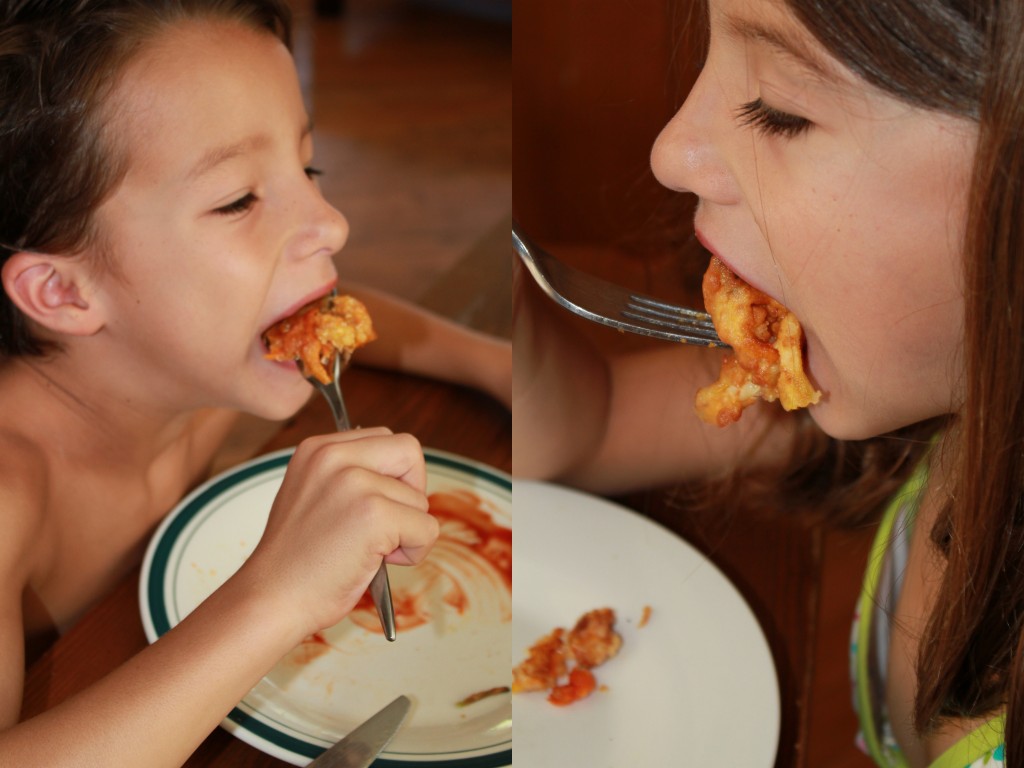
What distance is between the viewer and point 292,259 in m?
0.91

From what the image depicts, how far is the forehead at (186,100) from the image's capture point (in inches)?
32.9

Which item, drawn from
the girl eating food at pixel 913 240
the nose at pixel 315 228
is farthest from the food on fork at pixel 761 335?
the nose at pixel 315 228

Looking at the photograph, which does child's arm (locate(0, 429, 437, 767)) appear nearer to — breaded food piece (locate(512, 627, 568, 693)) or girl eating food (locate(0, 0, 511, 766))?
girl eating food (locate(0, 0, 511, 766))

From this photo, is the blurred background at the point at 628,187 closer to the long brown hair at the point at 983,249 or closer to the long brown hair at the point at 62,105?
the long brown hair at the point at 983,249

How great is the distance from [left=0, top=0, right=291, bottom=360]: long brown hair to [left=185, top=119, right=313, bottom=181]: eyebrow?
6cm

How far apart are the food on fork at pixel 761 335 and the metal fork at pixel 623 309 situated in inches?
1.5

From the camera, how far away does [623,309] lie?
2.51 feet

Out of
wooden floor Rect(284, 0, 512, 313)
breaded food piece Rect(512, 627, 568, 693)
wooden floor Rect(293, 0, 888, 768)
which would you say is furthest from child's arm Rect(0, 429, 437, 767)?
wooden floor Rect(284, 0, 512, 313)

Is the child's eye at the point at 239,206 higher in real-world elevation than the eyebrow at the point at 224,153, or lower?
lower

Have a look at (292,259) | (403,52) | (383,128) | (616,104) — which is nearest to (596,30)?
(616,104)

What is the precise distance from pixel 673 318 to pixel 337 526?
0.96ft

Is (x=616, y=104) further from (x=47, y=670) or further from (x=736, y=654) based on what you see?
(x=47, y=670)

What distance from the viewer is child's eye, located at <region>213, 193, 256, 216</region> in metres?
0.87

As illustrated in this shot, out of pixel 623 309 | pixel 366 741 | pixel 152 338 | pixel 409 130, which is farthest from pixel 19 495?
pixel 409 130
